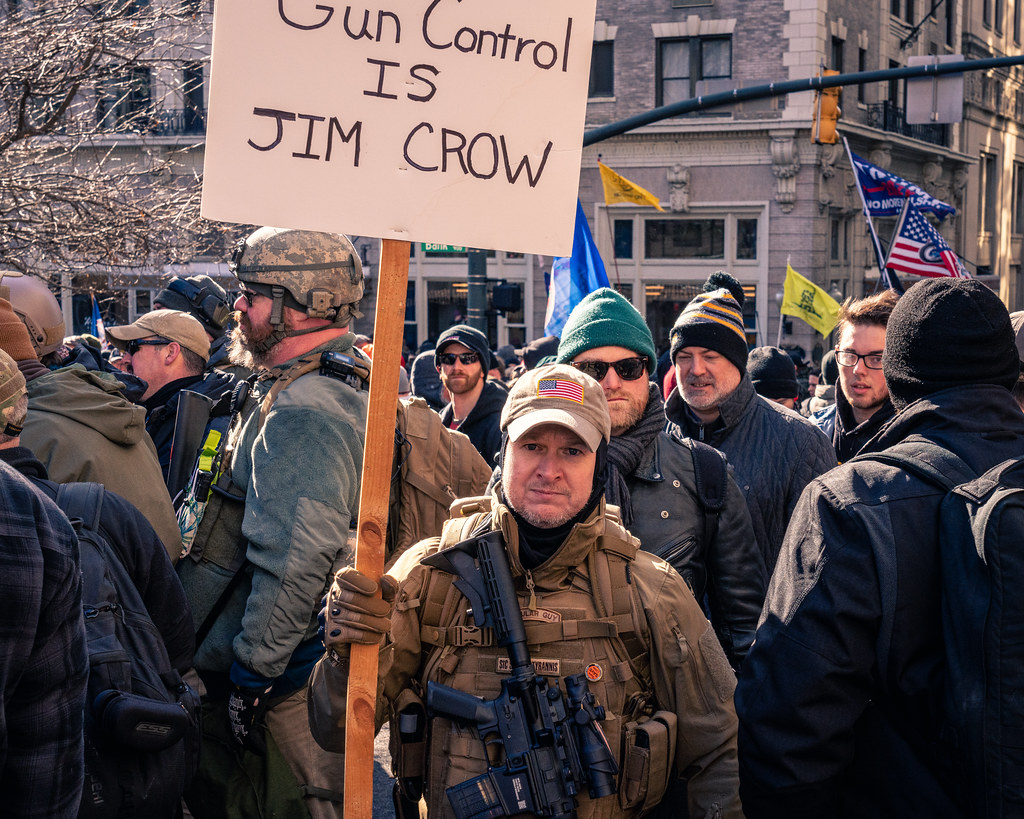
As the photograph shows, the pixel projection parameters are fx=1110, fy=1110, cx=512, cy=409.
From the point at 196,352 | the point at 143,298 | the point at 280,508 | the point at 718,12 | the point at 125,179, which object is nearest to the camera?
the point at 280,508

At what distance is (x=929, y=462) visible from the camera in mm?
2412

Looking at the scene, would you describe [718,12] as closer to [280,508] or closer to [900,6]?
[900,6]

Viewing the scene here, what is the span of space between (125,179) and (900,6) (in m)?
25.8

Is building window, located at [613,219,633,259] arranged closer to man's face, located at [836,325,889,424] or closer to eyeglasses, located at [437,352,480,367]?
eyeglasses, located at [437,352,480,367]

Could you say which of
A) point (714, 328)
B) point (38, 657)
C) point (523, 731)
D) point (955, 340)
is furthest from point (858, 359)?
point (38, 657)

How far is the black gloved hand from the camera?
11.1 ft

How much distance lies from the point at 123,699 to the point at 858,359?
363 cm

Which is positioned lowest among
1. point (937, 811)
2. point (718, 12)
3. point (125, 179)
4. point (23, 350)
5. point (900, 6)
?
point (937, 811)

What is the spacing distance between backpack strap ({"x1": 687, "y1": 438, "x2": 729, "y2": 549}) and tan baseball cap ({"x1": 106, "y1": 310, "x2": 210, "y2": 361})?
275 cm

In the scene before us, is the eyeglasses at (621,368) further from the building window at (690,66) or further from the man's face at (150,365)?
the building window at (690,66)

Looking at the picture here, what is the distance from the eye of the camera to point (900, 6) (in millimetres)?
30844

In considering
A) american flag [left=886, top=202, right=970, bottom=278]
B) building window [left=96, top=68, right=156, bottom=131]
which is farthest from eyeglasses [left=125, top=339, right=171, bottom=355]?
american flag [left=886, top=202, right=970, bottom=278]

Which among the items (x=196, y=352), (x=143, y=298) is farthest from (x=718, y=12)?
(x=196, y=352)

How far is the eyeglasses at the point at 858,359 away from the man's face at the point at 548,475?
265cm
